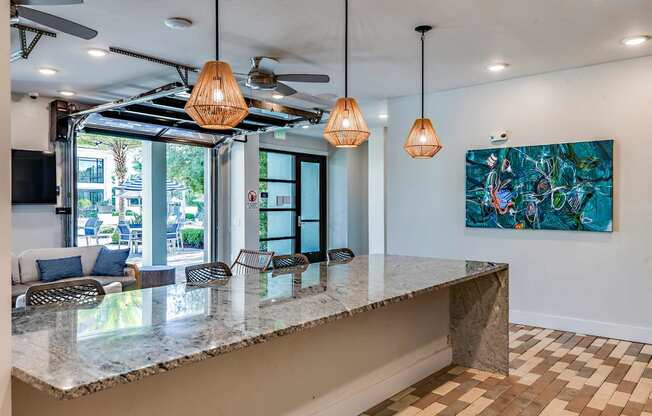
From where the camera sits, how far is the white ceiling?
331 centimetres

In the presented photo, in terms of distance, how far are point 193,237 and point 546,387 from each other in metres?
5.81

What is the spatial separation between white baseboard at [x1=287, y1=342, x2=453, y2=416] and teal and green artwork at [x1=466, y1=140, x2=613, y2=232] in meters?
1.99

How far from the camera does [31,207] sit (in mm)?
5859

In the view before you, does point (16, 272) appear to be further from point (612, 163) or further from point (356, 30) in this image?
point (612, 163)

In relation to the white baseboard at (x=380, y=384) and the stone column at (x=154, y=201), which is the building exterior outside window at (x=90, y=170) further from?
the white baseboard at (x=380, y=384)

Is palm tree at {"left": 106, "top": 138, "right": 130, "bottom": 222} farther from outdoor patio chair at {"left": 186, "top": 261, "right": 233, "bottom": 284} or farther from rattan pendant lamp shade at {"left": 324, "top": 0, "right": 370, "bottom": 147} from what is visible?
rattan pendant lamp shade at {"left": 324, "top": 0, "right": 370, "bottom": 147}

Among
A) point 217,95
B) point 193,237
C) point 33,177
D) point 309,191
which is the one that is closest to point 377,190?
point 309,191

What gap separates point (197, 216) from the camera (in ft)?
25.5

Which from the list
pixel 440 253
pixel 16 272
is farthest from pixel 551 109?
pixel 16 272

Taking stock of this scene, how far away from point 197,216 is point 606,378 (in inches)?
239

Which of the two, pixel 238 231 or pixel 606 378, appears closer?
pixel 606 378

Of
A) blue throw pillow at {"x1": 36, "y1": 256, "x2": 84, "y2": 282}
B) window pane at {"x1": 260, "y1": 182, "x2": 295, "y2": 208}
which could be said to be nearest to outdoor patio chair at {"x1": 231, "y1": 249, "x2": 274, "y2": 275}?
A: blue throw pillow at {"x1": 36, "y1": 256, "x2": 84, "y2": 282}

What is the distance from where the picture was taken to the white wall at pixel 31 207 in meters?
5.78

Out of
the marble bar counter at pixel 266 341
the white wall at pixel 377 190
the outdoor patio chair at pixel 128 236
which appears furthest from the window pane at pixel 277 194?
the marble bar counter at pixel 266 341
